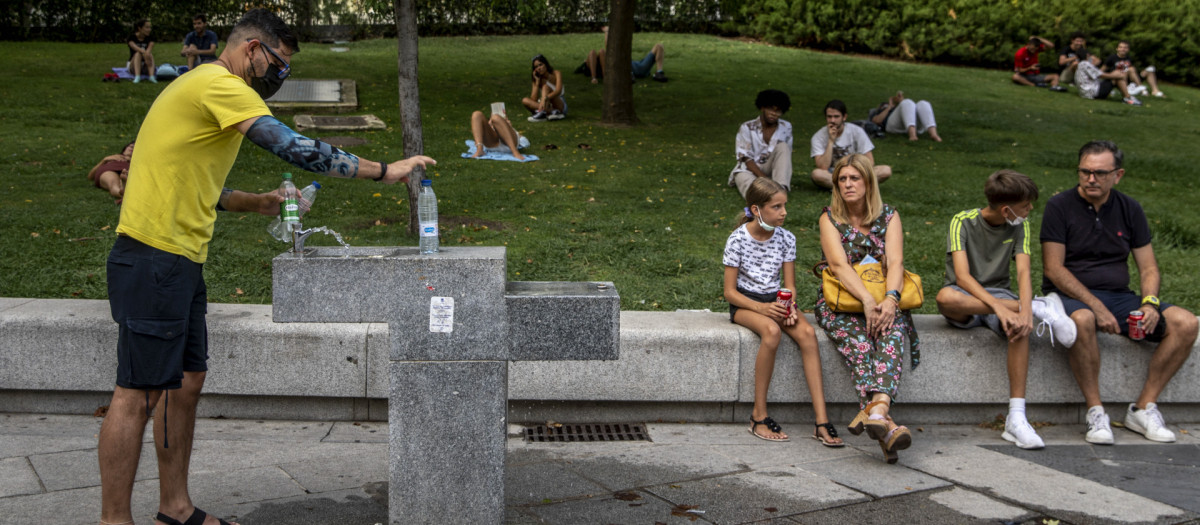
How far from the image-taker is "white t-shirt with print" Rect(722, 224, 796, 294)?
5.65 meters

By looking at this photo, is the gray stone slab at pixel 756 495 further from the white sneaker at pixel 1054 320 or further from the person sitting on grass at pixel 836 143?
the person sitting on grass at pixel 836 143

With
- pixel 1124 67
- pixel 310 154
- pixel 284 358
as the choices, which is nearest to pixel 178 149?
pixel 310 154

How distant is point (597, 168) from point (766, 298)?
5.95 meters

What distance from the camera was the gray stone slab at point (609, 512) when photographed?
410 cm

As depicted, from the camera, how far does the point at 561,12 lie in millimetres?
28203

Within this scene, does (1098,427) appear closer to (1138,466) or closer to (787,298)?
(1138,466)

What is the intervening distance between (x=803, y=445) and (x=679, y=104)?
11927mm

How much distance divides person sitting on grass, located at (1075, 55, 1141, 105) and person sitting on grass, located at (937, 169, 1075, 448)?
16.9 metres

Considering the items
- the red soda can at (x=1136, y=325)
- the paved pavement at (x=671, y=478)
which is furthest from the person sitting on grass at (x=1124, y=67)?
the paved pavement at (x=671, y=478)

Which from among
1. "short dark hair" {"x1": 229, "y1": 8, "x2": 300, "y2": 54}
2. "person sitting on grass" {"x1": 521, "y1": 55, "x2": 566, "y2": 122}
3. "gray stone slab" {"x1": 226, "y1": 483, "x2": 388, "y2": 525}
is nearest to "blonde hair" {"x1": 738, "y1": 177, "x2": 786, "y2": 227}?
"gray stone slab" {"x1": 226, "y1": 483, "x2": 388, "y2": 525}

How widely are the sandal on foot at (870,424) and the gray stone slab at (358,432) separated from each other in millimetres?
2339

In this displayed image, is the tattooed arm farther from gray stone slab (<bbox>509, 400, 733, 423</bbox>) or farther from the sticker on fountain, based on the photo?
gray stone slab (<bbox>509, 400, 733, 423</bbox>)

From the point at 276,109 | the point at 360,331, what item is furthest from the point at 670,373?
the point at 276,109

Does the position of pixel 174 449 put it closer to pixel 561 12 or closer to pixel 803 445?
pixel 803 445
